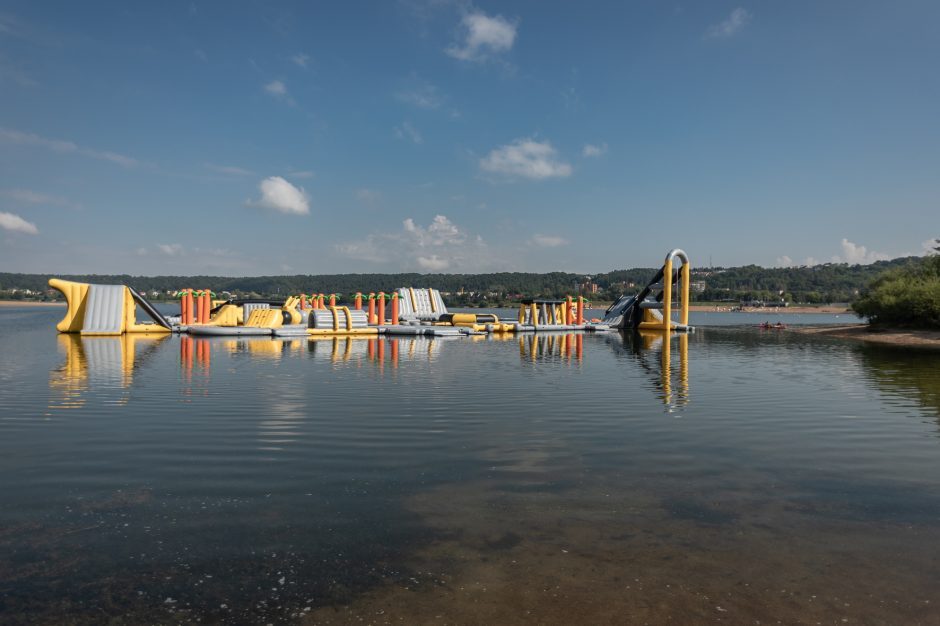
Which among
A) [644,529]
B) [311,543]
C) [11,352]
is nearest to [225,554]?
[311,543]

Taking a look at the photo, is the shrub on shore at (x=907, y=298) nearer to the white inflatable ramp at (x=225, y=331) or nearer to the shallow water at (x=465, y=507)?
the shallow water at (x=465, y=507)

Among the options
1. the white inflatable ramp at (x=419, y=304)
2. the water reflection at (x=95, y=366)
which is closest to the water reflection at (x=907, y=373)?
the water reflection at (x=95, y=366)

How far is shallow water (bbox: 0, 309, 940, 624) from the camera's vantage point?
5.87 meters

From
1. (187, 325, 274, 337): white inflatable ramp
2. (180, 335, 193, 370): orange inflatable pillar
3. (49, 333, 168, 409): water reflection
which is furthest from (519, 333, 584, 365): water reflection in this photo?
(187, 325, 274, 337): white inflatable ramp

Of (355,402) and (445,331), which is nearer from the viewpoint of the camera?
(355,402)

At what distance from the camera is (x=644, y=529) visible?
302 inches

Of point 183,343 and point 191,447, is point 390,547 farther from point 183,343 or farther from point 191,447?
point 183,343

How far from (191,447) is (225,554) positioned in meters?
5.76

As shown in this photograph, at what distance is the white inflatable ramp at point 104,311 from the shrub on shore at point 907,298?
6488 centimetres

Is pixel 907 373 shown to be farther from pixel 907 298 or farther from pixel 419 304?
pixel 419 304

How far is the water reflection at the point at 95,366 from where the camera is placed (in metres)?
18.7

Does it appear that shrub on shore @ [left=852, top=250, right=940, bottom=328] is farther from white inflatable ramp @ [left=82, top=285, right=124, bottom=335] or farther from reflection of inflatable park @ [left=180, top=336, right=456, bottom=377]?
white inflatable ramp @ [left=82, top=285, right=124, bottom=335]

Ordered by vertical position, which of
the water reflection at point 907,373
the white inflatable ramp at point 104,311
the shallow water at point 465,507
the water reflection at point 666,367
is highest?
the white inflatable ramp at point 104,311

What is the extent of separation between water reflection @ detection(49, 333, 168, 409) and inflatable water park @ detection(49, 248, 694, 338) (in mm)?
3148
